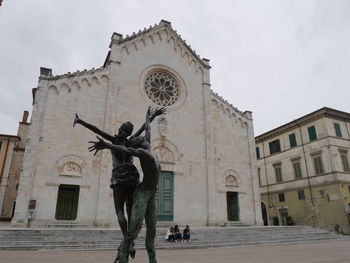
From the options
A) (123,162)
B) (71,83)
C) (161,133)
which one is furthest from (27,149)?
(123,162)

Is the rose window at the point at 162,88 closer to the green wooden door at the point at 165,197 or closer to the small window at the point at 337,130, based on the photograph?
the green wooden door at the point at 165,197

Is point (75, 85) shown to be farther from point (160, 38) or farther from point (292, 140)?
point (292, 140)

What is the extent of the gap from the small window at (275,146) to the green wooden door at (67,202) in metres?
24.3

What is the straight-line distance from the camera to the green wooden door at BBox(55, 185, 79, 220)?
18.1 metres

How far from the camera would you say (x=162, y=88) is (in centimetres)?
2262

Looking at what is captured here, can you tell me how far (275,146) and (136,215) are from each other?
31800 mm

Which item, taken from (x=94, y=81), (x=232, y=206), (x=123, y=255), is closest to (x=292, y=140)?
(x=232, y=206)

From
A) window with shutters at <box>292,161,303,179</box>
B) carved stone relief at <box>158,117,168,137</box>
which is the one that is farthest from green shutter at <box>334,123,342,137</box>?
carved stone relief at <box>158,117,168,137</box>

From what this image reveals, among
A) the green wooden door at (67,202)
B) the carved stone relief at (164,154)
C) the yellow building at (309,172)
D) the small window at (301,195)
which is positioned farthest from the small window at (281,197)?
the green wooden door at (67,202)

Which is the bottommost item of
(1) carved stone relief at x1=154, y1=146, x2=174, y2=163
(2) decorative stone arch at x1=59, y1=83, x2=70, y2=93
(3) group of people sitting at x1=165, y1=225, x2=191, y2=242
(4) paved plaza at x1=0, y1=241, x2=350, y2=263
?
(4) paved plaza at x1=0, y1=241, x2=350, y2=263

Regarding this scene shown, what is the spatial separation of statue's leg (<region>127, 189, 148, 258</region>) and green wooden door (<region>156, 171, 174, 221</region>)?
14988 mm

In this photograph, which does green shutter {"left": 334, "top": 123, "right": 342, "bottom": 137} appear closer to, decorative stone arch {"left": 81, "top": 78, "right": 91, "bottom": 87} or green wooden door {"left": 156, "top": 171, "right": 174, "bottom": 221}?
green wooden door {"left": 156, "top": 171, "right": 174, "bottom": 221}

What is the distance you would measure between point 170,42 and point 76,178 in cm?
1442

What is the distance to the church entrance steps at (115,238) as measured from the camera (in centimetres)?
1118
